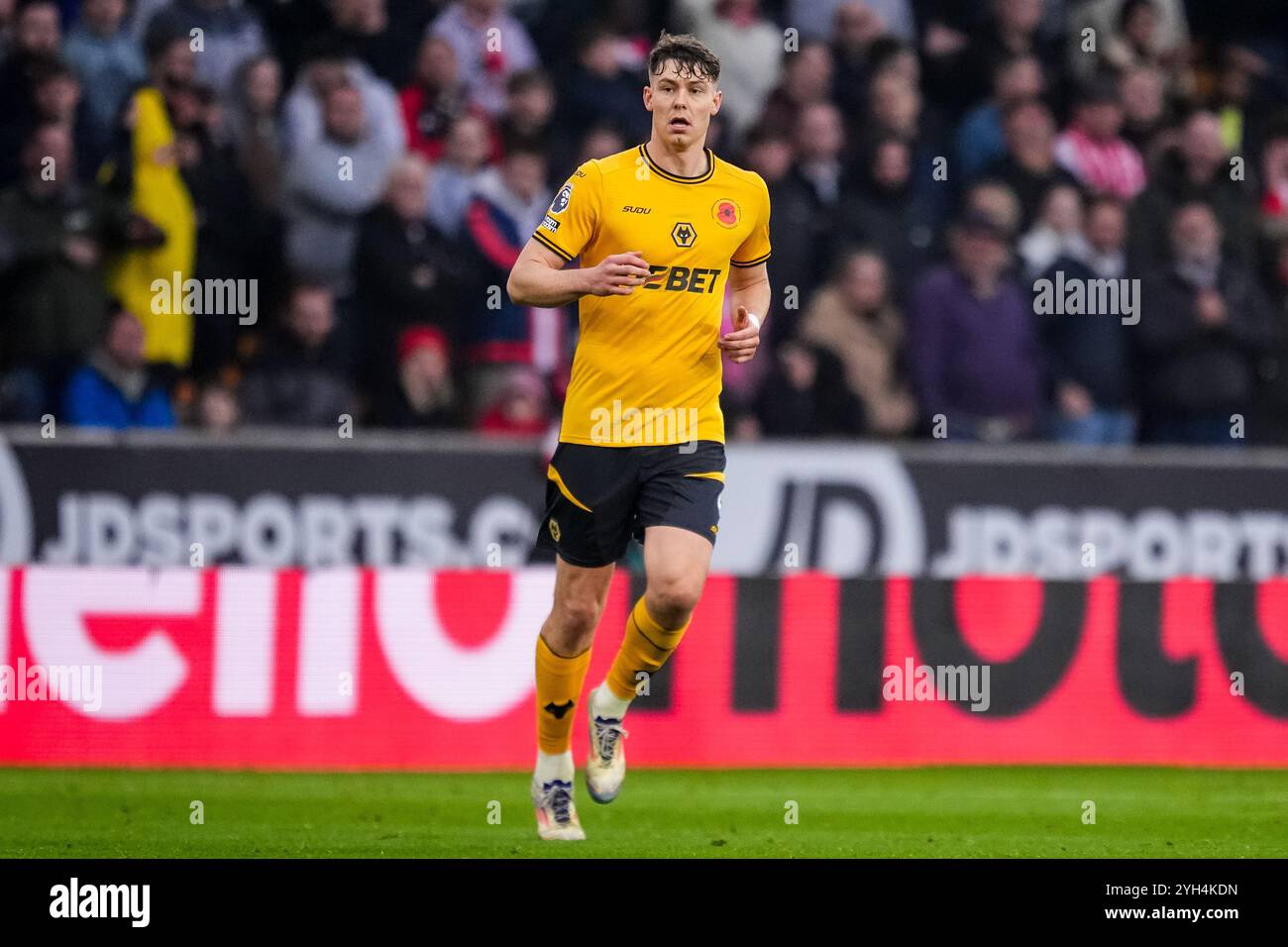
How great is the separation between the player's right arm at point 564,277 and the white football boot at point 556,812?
5.73 ft

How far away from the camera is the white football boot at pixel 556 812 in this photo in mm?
7852

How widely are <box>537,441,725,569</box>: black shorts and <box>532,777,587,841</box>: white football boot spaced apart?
0.85 metres

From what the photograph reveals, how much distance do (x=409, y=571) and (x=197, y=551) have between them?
2.35m

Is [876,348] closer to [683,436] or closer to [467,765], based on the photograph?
[467,765]

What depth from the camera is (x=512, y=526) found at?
13023 mm

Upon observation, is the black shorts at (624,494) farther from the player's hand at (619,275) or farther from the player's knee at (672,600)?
the player's hand at (619,275)

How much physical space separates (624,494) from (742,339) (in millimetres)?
714

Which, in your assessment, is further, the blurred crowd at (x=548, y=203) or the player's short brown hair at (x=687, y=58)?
the blurred crowd at (x=548, y=203)

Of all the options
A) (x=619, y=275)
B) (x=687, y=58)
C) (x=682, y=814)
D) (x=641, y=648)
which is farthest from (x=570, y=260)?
(x=682, y=814)

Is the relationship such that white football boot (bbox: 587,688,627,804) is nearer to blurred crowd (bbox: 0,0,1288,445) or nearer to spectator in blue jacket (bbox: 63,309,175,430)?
blurred crowd (bbox: 0,0,1288,445)

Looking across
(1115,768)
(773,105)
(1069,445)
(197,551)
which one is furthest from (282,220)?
(1115,768)

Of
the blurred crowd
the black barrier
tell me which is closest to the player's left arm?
the black barrier

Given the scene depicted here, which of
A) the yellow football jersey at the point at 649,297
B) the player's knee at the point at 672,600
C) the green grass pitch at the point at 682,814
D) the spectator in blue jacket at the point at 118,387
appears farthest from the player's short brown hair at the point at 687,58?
the spectator in blue jacket at the point at 118,387

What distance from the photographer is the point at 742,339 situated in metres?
7.23
